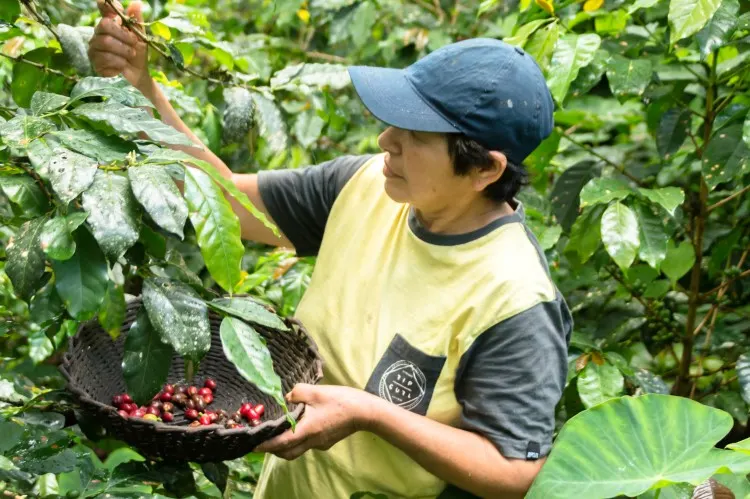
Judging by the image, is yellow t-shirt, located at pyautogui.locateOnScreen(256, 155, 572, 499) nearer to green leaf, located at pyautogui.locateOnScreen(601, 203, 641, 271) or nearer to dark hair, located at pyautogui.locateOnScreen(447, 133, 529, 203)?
dark hair, located at pyautogui.locateOnScreen(447, 133, 529, 203)

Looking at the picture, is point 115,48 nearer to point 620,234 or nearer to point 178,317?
point 178,317

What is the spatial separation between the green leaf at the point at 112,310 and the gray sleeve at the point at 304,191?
0.49 meters

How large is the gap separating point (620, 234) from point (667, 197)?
0.14 m

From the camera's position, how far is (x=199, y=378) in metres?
1.90

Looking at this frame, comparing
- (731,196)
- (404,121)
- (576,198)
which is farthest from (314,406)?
(731,196)

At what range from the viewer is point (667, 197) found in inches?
80.2

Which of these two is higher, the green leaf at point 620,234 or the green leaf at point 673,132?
the green leaf at point 673,132

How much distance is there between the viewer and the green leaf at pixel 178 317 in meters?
1.33

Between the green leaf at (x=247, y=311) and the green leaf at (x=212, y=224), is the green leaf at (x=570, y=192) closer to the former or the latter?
the green leaf at (x=247, y=311)

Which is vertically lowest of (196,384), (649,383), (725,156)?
(649,383)

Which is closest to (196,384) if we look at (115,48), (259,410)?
(259,410)

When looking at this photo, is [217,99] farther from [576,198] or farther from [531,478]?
[531,478]

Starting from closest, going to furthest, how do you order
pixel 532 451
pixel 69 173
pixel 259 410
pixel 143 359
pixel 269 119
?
pixel 69 173 < pixel 143 359 < pixel 532 451 < pixel 259 410 < pixel 269 119

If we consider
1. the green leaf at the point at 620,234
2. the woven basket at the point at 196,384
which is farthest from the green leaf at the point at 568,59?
the woven basket at the point at 196,384
